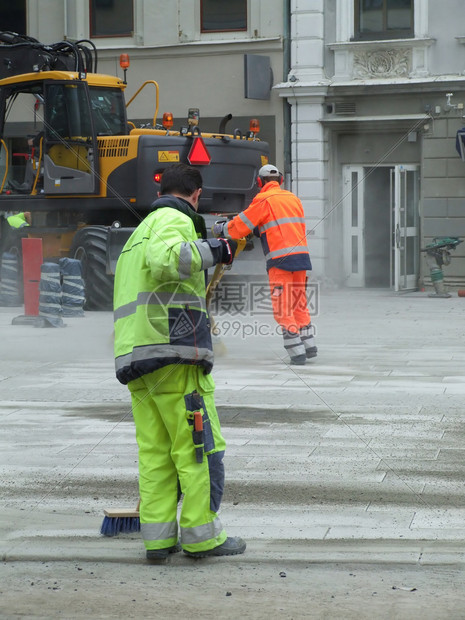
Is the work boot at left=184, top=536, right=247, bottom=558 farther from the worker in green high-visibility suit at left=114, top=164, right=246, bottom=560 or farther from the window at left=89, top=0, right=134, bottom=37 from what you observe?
the window at left=89, top=0, right=134, bottom=37

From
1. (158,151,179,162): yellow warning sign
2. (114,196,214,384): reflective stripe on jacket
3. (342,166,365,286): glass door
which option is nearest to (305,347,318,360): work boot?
(158,151,179,162): yellow warning sign

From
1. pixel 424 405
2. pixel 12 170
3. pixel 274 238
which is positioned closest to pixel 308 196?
pixel 12 170

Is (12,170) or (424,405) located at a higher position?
(12,170)

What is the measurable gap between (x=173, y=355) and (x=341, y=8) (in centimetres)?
1671

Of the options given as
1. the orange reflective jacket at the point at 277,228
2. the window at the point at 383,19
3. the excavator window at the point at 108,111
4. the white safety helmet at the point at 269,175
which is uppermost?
the window at the point at 383,19

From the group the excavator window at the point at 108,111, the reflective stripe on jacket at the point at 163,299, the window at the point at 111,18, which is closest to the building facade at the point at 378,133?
the window at the point at 111,18

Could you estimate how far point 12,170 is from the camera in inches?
702

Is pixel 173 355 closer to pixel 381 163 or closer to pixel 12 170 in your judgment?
pixel 12 170

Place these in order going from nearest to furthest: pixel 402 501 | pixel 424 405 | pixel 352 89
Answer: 1. pixel 402 501
2. pixel 424 405
3. pixel 352 89

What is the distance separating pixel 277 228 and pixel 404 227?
9.63 meters

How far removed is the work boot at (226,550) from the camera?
500 centimetres

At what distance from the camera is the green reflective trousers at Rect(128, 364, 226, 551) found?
497cm

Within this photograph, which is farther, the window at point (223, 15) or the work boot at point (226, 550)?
the window at point (223, 15)

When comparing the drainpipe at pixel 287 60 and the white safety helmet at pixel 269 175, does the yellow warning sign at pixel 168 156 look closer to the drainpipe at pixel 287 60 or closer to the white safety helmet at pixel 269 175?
the white safety helmet at pixel 269 175
